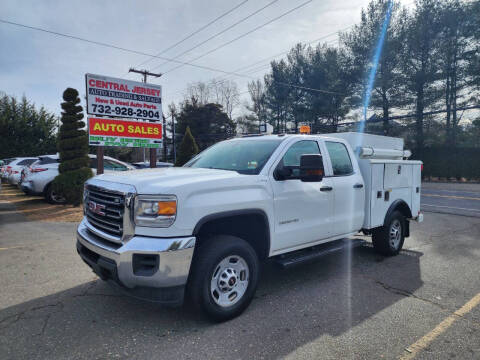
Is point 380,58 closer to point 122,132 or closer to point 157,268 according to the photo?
point 122,132

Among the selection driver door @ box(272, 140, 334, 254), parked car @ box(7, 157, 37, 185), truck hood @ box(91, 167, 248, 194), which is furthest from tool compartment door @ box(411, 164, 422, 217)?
parked car @ box(7, 157, 37, 185)

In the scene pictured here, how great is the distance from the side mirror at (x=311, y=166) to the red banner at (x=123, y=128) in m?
8.70

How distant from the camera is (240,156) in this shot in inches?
163

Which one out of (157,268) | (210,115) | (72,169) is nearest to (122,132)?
(72,169)

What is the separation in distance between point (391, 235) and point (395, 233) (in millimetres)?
136

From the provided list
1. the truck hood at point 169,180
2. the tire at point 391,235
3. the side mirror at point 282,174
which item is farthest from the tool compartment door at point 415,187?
the truck hood at point 169,180

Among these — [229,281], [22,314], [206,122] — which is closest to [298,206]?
[229,281]

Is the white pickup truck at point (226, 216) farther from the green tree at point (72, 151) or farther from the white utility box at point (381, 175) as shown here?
the green tree at point (72, 151)

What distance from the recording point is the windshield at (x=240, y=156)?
3828 mm

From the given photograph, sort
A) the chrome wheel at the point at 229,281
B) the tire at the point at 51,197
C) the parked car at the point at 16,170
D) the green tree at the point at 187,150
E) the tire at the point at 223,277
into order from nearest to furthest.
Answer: the tire at the point at 223,277 → the chrome wheel at the point at 229,281 → the tire at the point at 51,197 → the parked car at the point at 16,170 → the green tree at the point at 187,150

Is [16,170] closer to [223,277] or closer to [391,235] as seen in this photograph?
[223,277]

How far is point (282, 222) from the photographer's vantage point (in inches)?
147

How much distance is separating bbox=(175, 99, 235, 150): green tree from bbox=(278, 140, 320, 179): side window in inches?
1726

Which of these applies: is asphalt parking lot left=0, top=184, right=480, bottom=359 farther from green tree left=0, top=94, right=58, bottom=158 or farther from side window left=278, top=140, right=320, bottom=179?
green tree left=0, top=94, right=58, bottom=158
